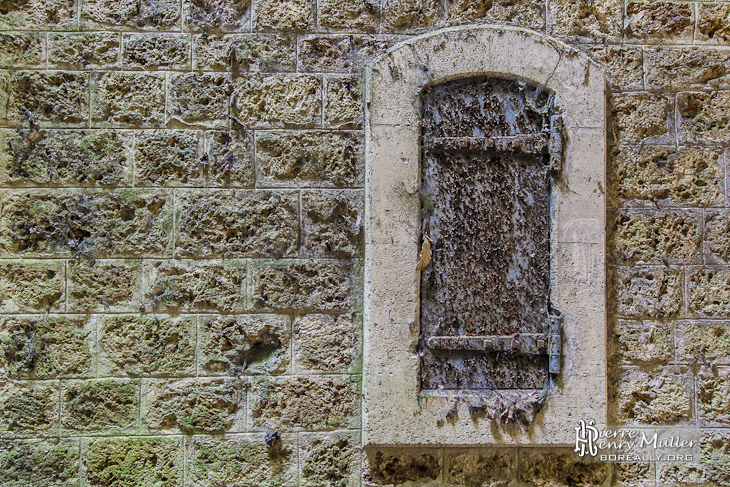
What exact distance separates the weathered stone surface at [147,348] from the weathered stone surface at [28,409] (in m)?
0.31

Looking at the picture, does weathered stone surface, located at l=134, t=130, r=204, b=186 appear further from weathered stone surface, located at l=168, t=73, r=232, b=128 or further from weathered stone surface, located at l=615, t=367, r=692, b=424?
weathered stone surface, located at l=615, t=367, r=692, b=424

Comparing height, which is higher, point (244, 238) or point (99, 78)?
point (99, 78)

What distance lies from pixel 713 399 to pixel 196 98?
3238 mm

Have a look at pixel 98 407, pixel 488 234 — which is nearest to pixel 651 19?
pixel 488 234

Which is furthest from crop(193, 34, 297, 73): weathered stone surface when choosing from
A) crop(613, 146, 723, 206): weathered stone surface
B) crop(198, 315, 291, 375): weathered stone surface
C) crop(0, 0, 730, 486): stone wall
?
crop(613, 146, 723, 206): weathered stone surface

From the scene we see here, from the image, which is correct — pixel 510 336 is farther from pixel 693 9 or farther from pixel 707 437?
pixel 693 9

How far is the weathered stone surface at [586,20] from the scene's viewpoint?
9.06 feet

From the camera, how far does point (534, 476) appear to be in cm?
268

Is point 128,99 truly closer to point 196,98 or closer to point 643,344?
point 196,98

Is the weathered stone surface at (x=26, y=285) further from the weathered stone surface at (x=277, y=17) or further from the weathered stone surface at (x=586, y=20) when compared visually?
the weathered stone surface at (x=586, y=20)

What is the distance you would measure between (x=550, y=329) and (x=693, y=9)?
1.95 m

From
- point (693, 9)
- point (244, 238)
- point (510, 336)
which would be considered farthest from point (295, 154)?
point (693, 9)

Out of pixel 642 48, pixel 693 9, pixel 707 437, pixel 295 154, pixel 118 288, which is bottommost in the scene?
pixel 707 437

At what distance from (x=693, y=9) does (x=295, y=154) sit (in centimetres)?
235
